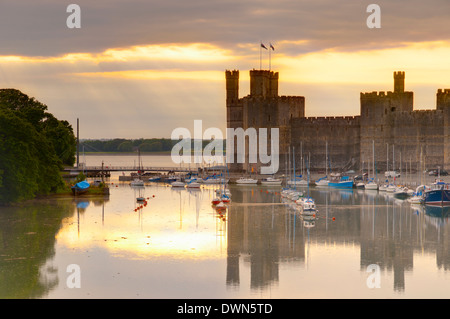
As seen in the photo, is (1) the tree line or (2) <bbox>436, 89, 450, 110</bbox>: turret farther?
(2) <bbox>436, 89, 450, 110</bbox>: turret

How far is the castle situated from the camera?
207 feet

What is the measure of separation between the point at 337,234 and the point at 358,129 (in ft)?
125

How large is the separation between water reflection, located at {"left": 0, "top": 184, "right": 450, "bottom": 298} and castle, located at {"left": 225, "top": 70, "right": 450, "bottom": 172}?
2185cm

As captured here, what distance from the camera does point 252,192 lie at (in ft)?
174

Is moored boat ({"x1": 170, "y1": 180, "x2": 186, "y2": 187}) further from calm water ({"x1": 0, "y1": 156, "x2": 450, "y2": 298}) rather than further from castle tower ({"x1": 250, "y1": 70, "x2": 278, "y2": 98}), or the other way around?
calm water ({"x1": 0, "y1": 156, "x2": 450, "y2": 298})

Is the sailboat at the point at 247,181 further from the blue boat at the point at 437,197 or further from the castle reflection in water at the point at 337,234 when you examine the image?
the blue boat at the point at 437,197

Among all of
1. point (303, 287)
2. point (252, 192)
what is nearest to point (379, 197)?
point (252, 192)

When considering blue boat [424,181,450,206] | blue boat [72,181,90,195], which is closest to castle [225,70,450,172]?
blue boat [424,181,450,206]

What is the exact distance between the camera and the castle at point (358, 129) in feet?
207

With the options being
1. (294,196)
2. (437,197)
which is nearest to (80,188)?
(294,196)

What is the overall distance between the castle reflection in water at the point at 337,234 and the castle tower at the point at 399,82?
73.0 feet

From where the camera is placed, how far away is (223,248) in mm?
26766
